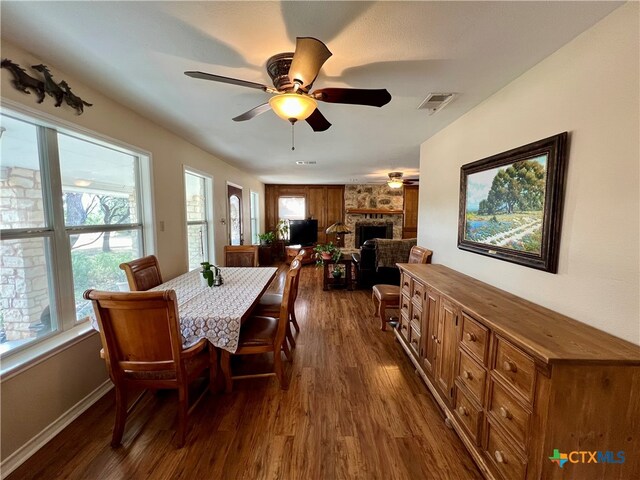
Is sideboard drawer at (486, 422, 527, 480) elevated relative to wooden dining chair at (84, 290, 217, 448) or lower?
lower

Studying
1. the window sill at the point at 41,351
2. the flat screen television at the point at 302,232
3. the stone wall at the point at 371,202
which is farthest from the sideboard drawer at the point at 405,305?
the stone wall at the point at 371,202

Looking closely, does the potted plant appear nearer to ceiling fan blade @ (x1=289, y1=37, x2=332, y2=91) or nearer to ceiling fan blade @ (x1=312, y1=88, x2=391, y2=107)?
ceiling fan blade @ (x1=312, y1=88, x2=391, y2=107)

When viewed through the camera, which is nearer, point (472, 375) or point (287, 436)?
point (472, 375)

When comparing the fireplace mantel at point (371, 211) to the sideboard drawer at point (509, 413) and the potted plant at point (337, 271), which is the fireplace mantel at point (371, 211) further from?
the sideboard drawer at point (509, 413)

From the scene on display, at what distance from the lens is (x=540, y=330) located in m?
1.18

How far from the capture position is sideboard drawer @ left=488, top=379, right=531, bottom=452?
1.08 m

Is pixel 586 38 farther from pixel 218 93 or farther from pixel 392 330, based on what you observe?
pixel 392 330

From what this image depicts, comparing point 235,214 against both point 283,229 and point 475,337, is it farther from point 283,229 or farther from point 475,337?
point 475,337

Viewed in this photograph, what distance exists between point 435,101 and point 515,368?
2016mm

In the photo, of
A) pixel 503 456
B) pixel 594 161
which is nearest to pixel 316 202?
pixel 594 161

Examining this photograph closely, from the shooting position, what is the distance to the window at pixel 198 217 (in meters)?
3.63

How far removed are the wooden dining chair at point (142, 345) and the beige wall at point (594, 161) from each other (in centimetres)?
216

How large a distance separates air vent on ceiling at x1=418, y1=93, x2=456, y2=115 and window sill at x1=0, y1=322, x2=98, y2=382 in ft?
10.6

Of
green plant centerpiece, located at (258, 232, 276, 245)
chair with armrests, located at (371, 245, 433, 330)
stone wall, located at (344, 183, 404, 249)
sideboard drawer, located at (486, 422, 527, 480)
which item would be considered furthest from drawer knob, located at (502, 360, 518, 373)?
stone wall, located at (344, 183, 404, 249)
